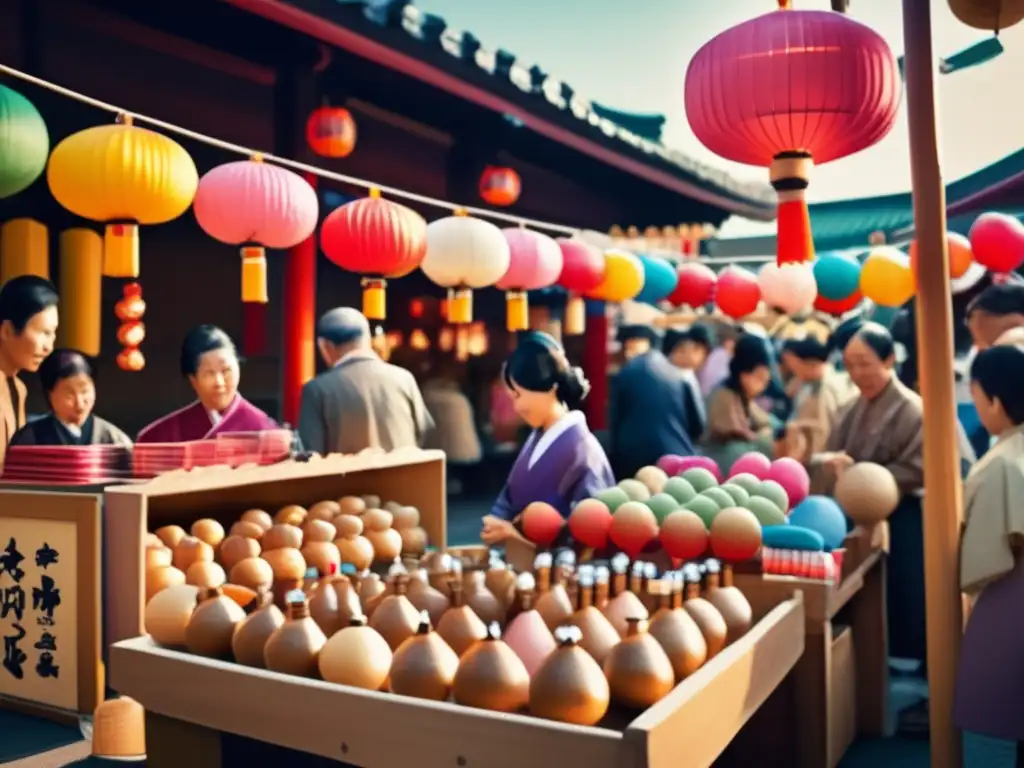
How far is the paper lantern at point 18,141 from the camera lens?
3689 millimetres

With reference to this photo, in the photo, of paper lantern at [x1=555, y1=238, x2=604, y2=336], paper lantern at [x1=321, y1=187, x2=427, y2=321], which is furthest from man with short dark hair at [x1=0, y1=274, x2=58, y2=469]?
paper lantern at [x1=555, y1=238, x2=604, y2=336]

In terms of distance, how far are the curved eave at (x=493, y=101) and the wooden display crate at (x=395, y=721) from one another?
381cm

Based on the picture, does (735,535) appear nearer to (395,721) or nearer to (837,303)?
(395,721)

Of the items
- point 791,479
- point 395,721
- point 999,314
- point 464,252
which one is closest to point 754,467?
point 791,479

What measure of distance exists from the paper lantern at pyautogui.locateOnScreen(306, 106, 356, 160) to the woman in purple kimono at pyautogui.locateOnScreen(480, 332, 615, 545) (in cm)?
316

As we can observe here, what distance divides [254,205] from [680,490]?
2.35 metres

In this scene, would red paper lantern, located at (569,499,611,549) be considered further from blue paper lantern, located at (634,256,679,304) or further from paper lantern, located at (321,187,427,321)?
blue paper lantern, located at (634,256,679,304)

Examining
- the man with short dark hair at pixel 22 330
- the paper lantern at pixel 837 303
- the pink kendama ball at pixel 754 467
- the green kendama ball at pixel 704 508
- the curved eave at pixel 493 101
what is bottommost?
the green kendama ball at pixel 704 508

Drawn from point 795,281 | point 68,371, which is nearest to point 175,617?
point 68,371

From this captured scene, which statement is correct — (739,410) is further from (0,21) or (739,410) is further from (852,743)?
(0,21)

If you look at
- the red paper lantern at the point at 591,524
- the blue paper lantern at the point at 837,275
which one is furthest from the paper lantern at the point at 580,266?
the red paper lantern at the point at 591,524

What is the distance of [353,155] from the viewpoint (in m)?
7.38

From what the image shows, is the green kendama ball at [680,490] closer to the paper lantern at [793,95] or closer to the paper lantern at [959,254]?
the paper lantern at [793,95]

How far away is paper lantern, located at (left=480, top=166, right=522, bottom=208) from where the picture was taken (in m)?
7.97
